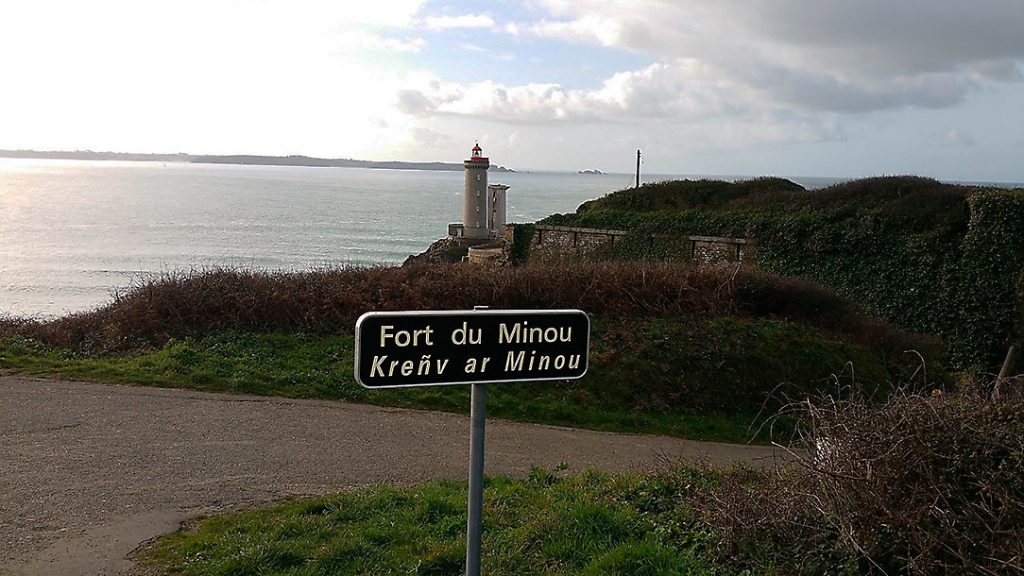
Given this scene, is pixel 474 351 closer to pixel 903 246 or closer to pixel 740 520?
pixel 740 520

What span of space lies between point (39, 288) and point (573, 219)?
83.0 feet

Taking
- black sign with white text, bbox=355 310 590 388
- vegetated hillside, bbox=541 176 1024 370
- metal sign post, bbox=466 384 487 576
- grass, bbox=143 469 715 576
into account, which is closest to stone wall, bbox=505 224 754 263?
vegetated hillside, bbox=541 176 1024 370

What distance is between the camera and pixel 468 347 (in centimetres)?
314

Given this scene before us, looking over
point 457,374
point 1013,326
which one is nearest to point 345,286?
point 457,374

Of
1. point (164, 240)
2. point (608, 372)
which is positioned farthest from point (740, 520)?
point (164, 240)

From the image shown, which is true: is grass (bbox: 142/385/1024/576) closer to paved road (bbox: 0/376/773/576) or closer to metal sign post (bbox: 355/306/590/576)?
paved road (bbox: 0/376/773/576)

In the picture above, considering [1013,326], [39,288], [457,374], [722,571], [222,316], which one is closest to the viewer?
[457,374]

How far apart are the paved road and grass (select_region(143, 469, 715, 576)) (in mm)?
692

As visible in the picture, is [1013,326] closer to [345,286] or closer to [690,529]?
[345,286]

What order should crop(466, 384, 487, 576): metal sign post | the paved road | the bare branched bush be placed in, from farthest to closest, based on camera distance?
the paved road → the bare branched bush → crop(466, 384, 487, 576): metal sign post

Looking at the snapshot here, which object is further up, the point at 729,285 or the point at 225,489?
the point at 729,285

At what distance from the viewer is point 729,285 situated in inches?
557

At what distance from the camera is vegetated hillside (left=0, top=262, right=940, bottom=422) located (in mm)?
10773

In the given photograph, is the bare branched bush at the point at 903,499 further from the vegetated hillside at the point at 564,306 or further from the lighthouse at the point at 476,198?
the lighthouse at the point at 476,198
